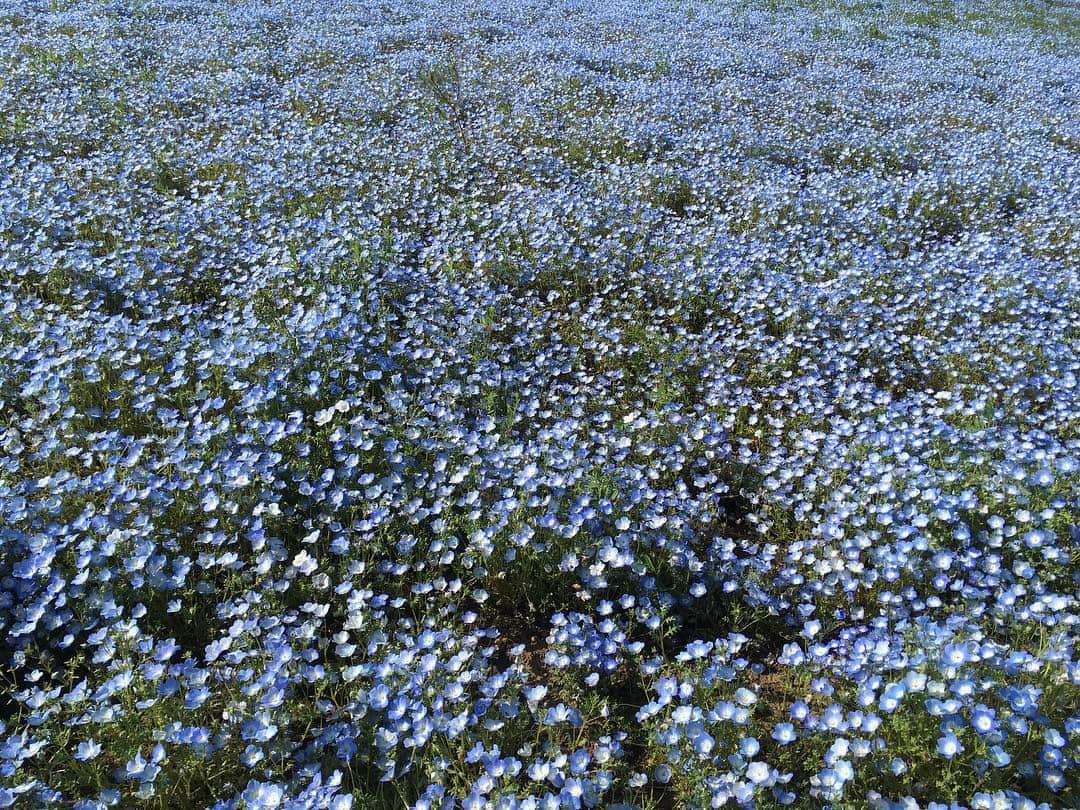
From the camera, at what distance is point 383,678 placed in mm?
2672

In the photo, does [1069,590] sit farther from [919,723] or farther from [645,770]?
[645,770]

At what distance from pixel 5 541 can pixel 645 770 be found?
283 cm

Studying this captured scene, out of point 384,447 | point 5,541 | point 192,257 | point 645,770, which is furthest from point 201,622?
point 192,257

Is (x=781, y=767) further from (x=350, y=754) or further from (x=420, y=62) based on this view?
(x=420, y=62)

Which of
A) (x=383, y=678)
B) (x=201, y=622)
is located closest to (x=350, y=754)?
(x=383, y=678)

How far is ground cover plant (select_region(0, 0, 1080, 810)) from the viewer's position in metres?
2.52

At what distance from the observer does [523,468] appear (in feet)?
12.3

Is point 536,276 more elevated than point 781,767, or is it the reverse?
point 536,276

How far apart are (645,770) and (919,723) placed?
986mm

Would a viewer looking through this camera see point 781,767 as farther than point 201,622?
No

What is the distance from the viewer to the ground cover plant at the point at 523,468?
252 centimetres

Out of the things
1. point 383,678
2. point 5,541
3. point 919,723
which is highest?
point 5,541

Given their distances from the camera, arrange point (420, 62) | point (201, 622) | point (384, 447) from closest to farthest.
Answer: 1. point (201, 622)
2. point (384, 447)
3. point (420, 62)

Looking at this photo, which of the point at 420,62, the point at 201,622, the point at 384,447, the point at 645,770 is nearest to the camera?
the point at 645,770
